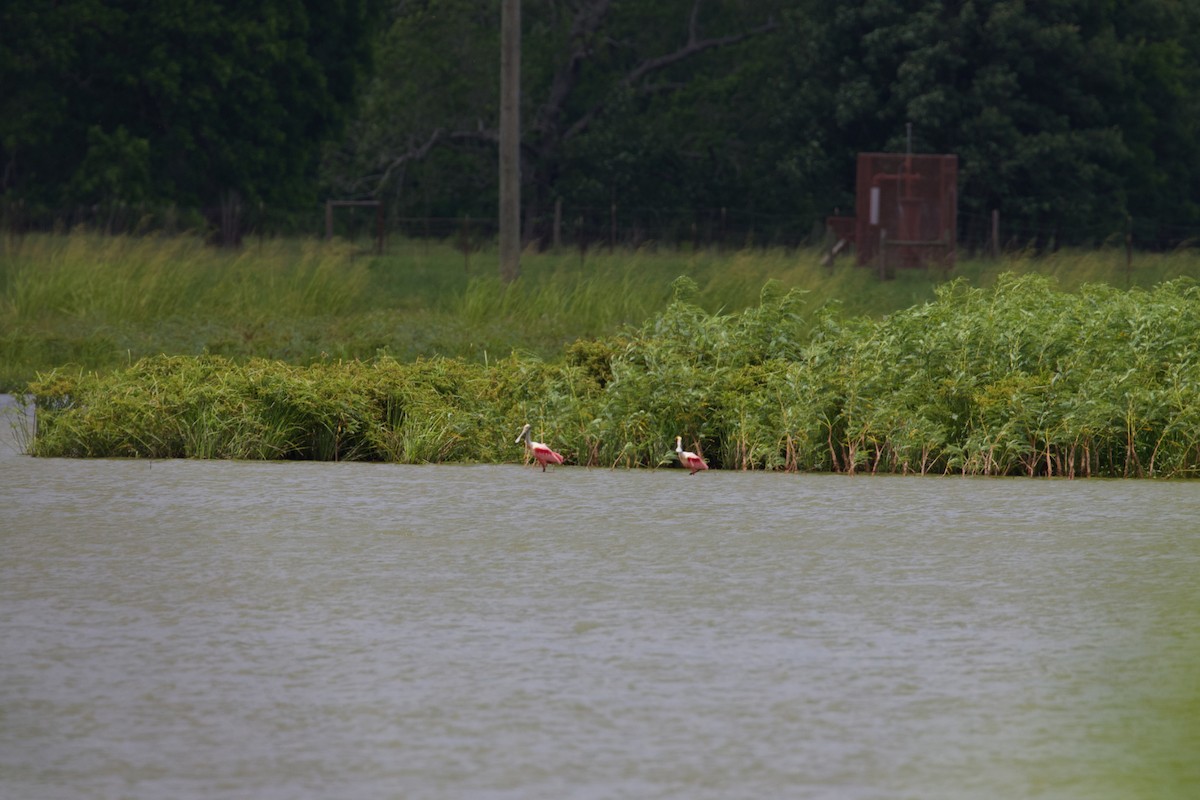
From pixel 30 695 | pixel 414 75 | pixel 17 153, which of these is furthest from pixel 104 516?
pixel 414 75

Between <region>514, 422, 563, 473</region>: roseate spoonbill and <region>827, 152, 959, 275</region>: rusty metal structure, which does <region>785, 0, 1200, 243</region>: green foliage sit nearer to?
<region>827, 152, 959, 275</region>: rusty metal structure

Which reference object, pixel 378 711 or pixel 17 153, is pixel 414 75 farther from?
pixel 378 711

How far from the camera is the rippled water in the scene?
481 cm

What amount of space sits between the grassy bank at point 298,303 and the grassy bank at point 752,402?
1.80 metres

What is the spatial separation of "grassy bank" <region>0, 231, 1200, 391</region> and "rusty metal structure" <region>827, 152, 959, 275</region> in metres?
8.59

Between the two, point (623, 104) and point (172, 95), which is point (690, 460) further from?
point (623, 104)

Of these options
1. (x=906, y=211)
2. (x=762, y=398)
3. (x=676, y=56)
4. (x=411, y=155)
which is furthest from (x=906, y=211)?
(x=762, y=398)

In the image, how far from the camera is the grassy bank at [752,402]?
10.3 metres

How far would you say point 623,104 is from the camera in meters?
48.6

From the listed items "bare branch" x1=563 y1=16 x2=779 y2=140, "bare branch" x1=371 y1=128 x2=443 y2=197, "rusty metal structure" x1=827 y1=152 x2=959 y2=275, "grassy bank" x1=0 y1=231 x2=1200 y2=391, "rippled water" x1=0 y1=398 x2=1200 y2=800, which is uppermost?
"bare branch" x1=563 y1=16 x2=779 y2=140

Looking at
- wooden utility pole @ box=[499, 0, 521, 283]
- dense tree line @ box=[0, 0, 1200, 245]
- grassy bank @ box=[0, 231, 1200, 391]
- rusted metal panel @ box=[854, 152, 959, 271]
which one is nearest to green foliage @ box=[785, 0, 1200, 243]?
dense tree line @ box=[0, 0, 1200, 245]

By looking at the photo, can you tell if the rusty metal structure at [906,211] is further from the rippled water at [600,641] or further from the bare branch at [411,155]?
the rippled water at [600,641]

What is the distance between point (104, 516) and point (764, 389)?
3862 millimetres

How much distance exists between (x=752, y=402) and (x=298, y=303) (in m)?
9.40
